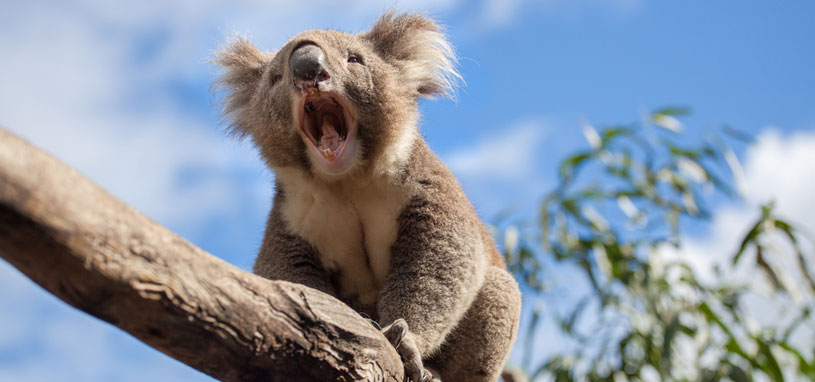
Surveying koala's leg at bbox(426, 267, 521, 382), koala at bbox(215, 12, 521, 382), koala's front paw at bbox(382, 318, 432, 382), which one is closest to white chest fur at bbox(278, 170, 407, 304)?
koala at bbox(215, 12, 521, 382)

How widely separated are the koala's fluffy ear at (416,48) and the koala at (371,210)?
0.17 metres

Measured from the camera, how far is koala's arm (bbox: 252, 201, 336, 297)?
3.55 metres

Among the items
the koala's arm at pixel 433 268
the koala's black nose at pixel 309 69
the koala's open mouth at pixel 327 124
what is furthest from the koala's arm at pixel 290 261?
the koala's black nose at pixel 309 69

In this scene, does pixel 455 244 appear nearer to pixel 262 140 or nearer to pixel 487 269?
pixel 487 269

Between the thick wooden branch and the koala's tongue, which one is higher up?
the koala's tongue

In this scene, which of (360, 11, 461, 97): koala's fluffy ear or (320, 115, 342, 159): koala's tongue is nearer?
(320, 115, 342, 159): koala's tongue

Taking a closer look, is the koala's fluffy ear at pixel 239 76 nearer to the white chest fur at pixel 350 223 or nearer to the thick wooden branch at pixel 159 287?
the white chest fur at pixel 350 223

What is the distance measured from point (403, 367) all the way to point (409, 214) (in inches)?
37.9

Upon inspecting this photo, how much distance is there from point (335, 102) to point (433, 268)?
947mm

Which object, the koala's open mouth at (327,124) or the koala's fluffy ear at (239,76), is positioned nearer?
the koala's open mouth at (327,124)

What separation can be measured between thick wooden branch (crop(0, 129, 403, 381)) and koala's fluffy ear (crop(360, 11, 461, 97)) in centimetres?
197

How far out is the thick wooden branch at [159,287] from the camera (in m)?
1.62

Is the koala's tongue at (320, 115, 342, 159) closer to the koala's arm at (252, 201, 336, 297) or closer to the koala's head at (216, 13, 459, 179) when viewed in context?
the koala's head at (216, 13, 459, 179)

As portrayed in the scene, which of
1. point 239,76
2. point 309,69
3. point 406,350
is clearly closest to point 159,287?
point 406,350
